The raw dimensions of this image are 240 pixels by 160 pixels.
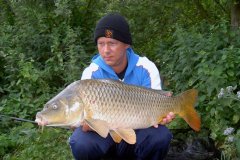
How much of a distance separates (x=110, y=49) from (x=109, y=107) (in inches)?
17.1

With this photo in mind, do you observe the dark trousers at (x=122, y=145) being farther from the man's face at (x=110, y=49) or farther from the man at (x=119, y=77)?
the man's face at (x=110, y=49)

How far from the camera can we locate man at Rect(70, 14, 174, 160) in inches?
115

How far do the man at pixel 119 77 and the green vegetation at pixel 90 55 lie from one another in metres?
0.45

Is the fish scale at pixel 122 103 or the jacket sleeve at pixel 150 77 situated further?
the jacket sleeve at pixel 150 77

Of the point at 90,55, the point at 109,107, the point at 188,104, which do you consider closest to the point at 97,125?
the point at 109,107

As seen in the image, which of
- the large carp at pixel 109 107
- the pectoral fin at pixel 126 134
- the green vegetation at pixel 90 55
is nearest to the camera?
the large carp at pixel 109 107

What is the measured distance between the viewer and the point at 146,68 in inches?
124

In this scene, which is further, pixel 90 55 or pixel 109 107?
pixel 90 55

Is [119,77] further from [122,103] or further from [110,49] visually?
[122,103]

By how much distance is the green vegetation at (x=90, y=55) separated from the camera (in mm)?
3875

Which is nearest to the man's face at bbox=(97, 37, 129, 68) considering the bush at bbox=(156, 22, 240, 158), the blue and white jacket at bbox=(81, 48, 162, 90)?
the blue and white jacket at bbox=(81, 48, 162, 90)

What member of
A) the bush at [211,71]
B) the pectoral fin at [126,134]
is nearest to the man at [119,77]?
the pectoral fin at [126,134]

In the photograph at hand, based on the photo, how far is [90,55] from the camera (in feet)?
19.5

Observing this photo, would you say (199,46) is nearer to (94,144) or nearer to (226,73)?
(226,73)
